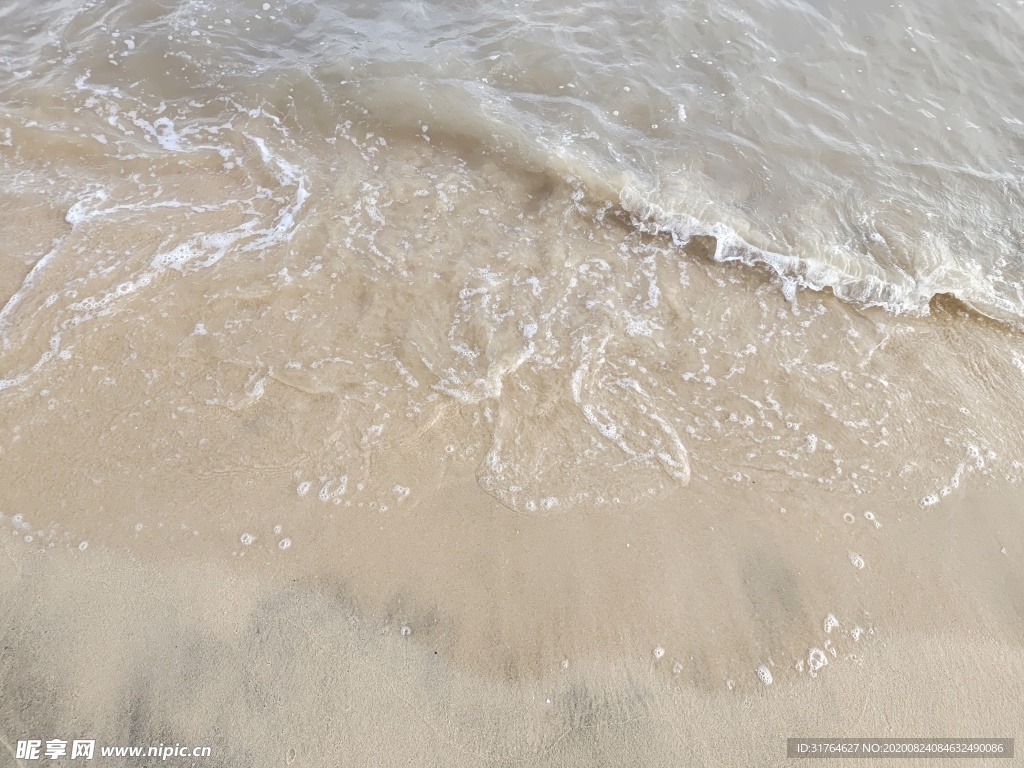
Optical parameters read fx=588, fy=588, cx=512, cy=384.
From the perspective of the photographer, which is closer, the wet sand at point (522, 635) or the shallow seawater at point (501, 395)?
the wet sand at point (522, 635)

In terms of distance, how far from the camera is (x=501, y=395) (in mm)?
3396

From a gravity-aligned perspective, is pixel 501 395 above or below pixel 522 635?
above

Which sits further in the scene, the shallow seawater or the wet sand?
the shallow seawater

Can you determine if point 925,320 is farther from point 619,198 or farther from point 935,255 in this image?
point 619,198

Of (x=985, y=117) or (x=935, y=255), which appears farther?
(x=985, y=117)

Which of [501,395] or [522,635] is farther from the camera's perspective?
[501,395]

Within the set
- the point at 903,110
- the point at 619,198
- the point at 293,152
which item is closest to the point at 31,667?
the point at 293,152

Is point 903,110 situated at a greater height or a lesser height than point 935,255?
greater

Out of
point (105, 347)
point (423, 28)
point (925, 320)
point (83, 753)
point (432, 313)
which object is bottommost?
point (83, 753)

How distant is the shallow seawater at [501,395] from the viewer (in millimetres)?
2523

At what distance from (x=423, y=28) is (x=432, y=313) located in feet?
12.8

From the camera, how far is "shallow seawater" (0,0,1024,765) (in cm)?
252

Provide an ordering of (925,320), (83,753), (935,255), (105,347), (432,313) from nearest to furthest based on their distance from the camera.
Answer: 1. (83,753)
2. (105,347)
3. (432,313)
4. (925,320)
5. (935,255)

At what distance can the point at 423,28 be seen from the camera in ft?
19.6
